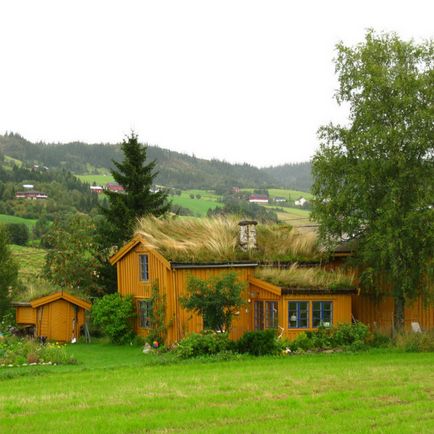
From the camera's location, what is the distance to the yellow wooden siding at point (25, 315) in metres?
35.5

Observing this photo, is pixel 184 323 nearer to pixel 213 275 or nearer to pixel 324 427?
pixel 213 275

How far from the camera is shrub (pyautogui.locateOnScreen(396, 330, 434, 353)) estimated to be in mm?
26188

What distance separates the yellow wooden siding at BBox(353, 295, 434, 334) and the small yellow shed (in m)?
12.9

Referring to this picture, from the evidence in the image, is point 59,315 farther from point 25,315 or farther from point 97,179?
point 97,179

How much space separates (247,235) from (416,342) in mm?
8642

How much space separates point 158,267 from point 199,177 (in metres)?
159

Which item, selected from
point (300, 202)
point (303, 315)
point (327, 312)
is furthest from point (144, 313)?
point (300, 202)

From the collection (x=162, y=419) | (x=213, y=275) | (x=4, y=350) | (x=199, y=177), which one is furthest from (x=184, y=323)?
(x=199, y=177)

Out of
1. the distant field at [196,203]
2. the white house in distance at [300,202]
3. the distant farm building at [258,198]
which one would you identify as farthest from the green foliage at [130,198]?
the distant farm building at [258,198]

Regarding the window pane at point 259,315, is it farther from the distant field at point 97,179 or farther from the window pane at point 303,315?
the distant field at point 97,179

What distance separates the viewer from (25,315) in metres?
36.0

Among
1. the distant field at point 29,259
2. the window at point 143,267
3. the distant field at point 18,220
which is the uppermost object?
the distant field at point 18,220

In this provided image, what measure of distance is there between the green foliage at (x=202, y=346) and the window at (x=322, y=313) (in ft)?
14.0

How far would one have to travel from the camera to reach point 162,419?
532 inches
